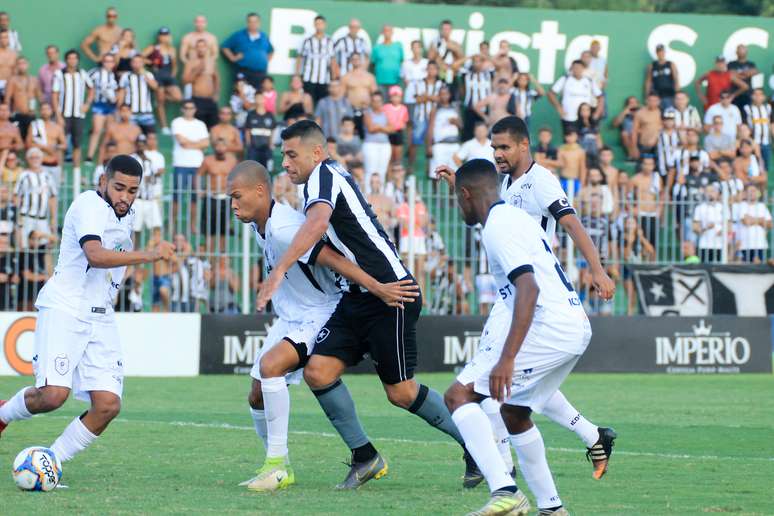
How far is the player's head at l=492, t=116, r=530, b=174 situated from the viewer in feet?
29.1

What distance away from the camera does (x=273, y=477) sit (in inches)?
348

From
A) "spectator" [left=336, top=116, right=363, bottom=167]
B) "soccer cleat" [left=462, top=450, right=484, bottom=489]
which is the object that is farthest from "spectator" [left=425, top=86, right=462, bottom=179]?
"soccer cleat" [left=462, top=450, right=484, bottom=489]

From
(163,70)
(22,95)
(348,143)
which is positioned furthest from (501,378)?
(163,70)

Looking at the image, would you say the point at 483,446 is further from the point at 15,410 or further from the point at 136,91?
the point at 136,91

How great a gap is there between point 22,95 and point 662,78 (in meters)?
12.6

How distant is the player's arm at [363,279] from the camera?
8.81m

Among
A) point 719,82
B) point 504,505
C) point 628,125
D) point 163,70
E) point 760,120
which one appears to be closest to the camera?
point 504,505

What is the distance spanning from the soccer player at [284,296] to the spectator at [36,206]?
398 inches

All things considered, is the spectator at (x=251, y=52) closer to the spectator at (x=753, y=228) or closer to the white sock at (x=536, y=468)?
the spectator at (x=753, y=228)

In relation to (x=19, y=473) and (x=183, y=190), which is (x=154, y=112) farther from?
(x=19, y=473)

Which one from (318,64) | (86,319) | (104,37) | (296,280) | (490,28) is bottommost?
(86,319)

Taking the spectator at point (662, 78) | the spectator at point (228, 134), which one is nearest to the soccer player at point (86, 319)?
the spectator at point (228, 134)

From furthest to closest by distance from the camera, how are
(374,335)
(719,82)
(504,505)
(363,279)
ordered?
(719,82) < (374,335) < (363,279) < (504,505)

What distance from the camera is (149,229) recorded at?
19578 millimetres
